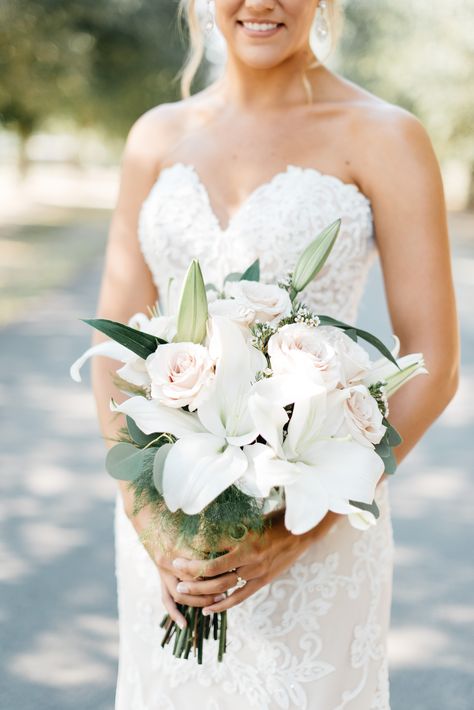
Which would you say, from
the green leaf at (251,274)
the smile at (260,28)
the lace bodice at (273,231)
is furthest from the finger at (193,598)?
the smile at (260,28)

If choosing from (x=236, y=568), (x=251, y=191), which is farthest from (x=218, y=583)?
(x=251, y=191)

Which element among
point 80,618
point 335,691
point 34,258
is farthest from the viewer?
point 34,258

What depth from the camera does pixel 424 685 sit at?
4.02 m

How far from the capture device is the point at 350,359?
1726 mm

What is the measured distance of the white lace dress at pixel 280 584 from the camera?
88.5 inches

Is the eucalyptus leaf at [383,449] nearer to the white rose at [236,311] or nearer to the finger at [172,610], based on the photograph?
the white rose at [236,311]

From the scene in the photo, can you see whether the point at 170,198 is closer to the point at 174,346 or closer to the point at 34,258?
the point at 174,346

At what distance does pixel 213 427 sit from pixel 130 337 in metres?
0.25

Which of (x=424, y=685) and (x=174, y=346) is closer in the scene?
(x=174, y=346)

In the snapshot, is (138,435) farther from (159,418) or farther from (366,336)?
(366,336)

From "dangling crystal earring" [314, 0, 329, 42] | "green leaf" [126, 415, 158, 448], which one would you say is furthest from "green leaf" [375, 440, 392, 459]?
"dangling crystal earring" [314, 0, 329, 42]

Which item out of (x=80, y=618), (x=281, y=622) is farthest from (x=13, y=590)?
(x=281, y=622)

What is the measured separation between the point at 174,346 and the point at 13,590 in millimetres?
3397

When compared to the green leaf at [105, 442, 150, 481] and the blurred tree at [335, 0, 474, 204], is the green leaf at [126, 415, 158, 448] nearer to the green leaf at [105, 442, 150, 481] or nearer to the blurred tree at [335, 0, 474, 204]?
the green leaf at [105, 442, 150, 481]
